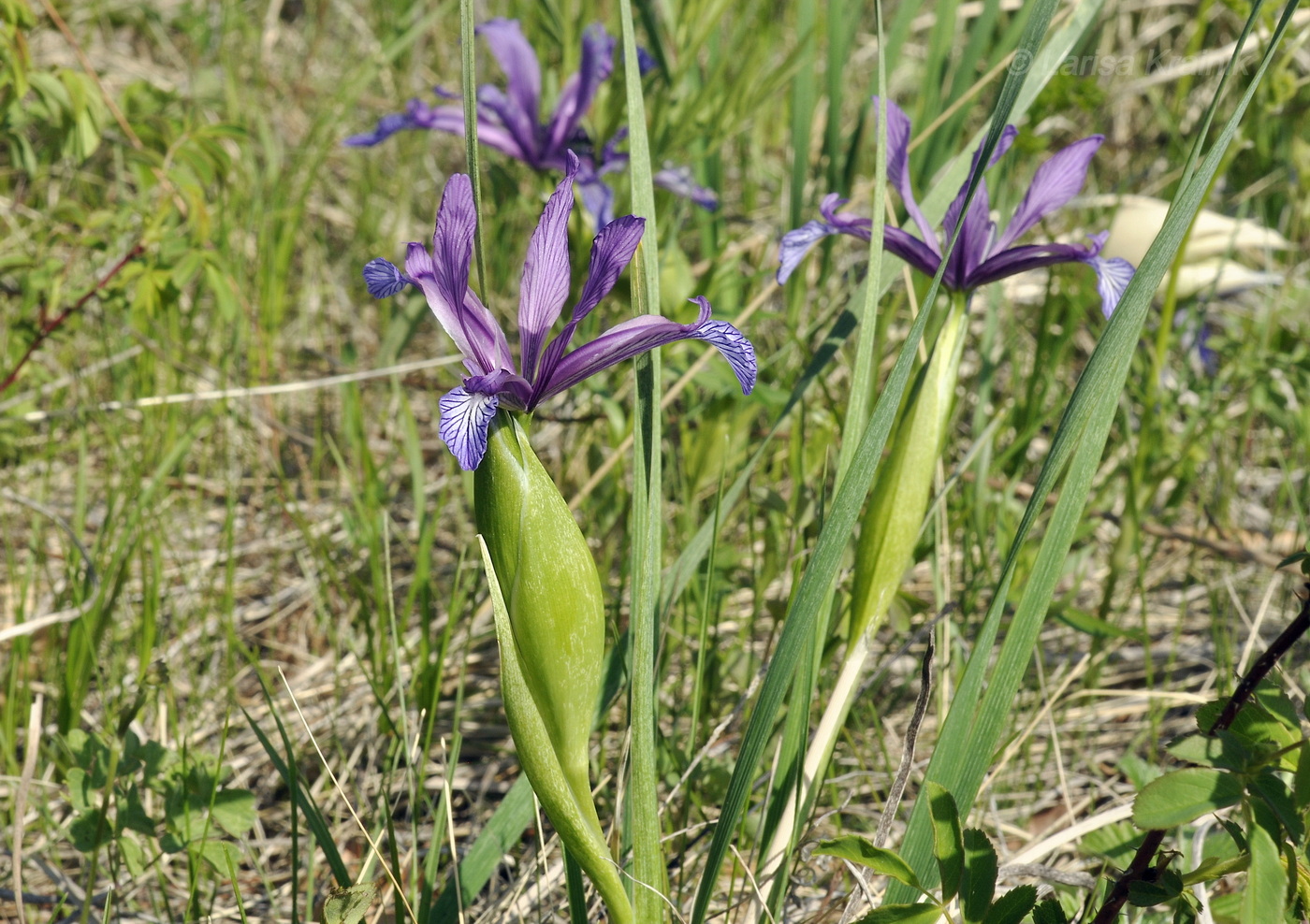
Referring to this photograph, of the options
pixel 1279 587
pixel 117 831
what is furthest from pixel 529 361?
pixel 1279 587

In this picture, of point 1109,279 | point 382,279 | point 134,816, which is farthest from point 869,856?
point 134,816

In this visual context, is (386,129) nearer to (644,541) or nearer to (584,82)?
(584,82)

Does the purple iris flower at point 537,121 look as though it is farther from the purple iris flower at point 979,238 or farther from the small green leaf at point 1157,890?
the small green leaf at point 1157,890

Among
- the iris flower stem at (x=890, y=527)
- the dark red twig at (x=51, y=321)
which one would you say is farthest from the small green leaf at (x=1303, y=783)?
the dark red twig at (x=51, y=321)

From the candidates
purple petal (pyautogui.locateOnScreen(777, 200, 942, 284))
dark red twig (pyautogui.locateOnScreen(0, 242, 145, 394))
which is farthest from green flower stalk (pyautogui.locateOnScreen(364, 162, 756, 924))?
dark red twig (pyautogui.locateOnScreen(0, 242, 145, 394))

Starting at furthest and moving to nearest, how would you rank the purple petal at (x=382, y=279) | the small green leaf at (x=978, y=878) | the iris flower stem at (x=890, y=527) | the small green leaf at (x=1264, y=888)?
the iris flower stem at (x=890, y=527), the purple petal at (x=382, y=279), the small green leaf at (x=978, y=878), the small green leaf at (x=1264, y=888)

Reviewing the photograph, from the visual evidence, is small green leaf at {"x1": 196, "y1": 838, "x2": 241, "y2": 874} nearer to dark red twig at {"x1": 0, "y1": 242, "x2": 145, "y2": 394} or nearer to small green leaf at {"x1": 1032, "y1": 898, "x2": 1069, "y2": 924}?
small green leaf at {"x1": 1032, "y1": 898, "x2": 1069, "y2": 924}
